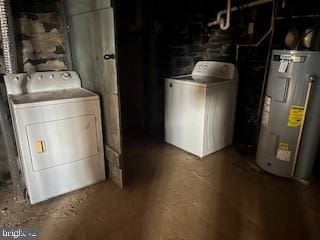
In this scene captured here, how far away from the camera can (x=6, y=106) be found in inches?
78.4

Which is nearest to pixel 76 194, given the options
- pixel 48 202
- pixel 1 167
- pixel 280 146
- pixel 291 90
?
pixel 48 202

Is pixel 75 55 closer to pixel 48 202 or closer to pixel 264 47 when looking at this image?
pixel 48 202

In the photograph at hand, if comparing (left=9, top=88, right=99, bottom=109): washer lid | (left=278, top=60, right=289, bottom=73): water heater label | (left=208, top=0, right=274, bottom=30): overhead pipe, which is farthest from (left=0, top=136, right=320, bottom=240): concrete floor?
(left=208, top=0, right=274, bottom=30): overhead pipe

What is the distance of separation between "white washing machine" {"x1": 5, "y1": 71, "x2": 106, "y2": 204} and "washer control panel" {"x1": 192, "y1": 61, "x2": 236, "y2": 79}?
1446mm

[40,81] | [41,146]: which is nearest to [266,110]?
[41,146]

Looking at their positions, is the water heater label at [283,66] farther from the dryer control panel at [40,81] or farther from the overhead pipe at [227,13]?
the dryer control panel at [40,81]

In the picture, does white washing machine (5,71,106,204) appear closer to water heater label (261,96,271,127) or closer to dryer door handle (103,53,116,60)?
dryer door handle (103,53,116,60)

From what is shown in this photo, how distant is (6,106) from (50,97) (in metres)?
0.41

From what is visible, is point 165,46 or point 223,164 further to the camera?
point 165,46

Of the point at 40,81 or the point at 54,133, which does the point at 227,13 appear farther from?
the point at 54,133

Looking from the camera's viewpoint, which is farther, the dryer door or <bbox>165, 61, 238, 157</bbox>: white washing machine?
<bbox>165, 61, 238, 157</bbox>: white washing machine

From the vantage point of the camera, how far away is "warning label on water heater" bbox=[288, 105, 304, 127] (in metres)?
1.97

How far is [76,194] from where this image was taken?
2.02 m

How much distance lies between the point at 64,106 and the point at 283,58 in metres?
1.78
